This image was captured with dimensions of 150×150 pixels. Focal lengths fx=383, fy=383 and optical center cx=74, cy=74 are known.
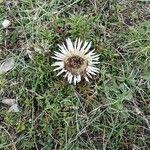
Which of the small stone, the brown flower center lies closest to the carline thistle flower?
the brown flower center

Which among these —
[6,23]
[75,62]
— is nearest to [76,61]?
[75,62]

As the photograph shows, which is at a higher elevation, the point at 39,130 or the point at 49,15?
the point at 49,15

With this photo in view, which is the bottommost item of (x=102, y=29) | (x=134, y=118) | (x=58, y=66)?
(x=134, y=118)

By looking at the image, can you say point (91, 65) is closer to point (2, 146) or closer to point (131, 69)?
point (131, 69)

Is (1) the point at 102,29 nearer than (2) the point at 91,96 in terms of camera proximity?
No

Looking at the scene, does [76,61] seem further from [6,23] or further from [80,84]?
[6,23]

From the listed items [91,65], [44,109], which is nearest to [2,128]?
[44,109]

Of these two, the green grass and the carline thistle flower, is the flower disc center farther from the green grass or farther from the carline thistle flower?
the green grass

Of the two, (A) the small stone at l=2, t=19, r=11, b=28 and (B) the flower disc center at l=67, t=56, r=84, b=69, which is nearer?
(B) the flower disc center at l=67, t=56, r=84, b=69
